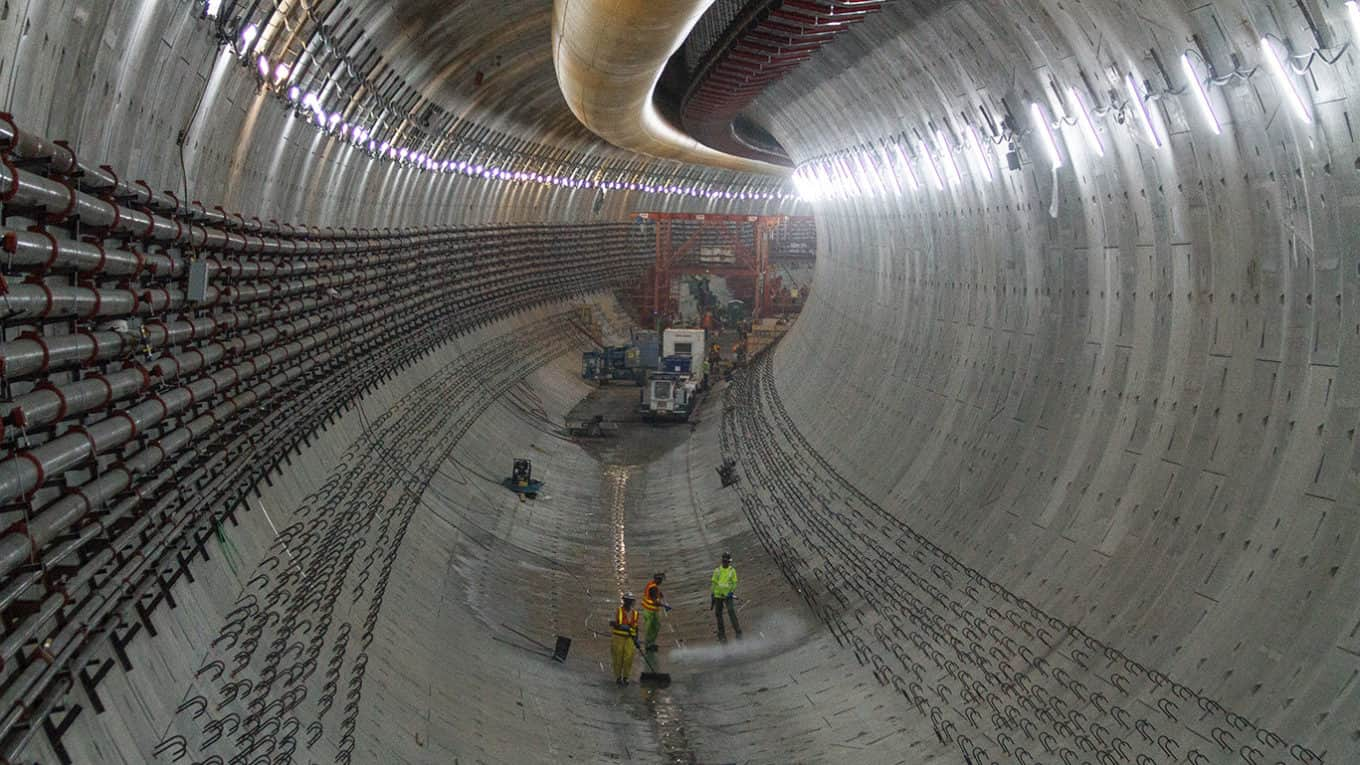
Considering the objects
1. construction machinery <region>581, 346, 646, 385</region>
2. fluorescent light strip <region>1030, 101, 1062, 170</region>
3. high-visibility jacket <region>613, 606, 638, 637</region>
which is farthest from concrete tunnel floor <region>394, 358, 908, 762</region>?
construction machinery <region>581, 346, 646, 385</region>

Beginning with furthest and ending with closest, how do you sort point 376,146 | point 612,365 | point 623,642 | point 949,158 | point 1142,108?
1. point 612,365
2. point 376,146
3. point 949,158
4. point 623,642
5. point 1142,108

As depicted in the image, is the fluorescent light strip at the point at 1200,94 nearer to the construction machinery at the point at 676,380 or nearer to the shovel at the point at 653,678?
the shovel at the point at 653,678

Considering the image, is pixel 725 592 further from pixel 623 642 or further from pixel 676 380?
pixel 676 380

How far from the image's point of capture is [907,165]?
17.7 meters

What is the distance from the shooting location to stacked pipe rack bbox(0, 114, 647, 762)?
19.9ft

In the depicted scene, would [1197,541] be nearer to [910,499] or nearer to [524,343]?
[910,499]

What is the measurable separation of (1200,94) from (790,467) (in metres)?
12.1

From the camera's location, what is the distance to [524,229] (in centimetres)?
3219

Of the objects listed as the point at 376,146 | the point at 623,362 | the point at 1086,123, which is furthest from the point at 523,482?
the point at 623,362

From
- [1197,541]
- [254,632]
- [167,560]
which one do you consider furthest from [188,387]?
[1197,541]

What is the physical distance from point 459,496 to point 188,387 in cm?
902

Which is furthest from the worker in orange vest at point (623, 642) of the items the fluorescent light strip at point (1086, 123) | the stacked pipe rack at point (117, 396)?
Answer: the fluorescent light strip at point (1086, 123)

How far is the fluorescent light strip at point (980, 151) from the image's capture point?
13.8 metres

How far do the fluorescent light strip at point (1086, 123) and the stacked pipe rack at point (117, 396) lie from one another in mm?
7198
